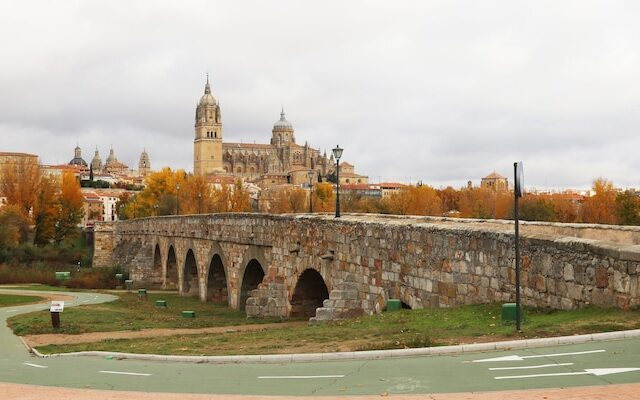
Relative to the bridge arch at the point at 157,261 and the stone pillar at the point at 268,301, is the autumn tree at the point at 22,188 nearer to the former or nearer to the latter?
the bridge arch at the point at 157,261

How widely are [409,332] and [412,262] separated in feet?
14.1

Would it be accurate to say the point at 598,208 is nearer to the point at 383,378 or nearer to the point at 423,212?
the point at 423,212

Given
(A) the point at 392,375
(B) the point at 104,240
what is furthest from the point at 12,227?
(A) the point at 392,375

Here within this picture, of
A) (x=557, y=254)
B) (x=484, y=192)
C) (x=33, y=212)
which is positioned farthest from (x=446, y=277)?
(x=484, y=192)

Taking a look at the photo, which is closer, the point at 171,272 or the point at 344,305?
the point at 344,305

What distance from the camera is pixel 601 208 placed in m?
66.7

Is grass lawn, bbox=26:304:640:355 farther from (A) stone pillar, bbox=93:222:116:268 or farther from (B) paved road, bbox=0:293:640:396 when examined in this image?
(A) stone pillar, bbox=93:222:116:268

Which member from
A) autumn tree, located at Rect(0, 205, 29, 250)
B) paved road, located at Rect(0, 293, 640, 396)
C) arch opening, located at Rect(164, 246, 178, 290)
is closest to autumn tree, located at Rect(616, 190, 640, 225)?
arch opening, located at Rect(164, 246, 178, 290)

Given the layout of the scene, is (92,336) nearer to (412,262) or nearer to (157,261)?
(412,262)

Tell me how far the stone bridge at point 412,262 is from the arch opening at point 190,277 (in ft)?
32.5

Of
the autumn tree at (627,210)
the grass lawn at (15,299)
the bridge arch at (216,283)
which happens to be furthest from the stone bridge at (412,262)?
the autumn tree at (627,210)

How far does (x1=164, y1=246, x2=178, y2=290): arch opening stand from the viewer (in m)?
54.5

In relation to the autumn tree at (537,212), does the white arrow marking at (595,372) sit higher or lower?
lower

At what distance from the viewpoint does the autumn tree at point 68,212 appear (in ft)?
279
